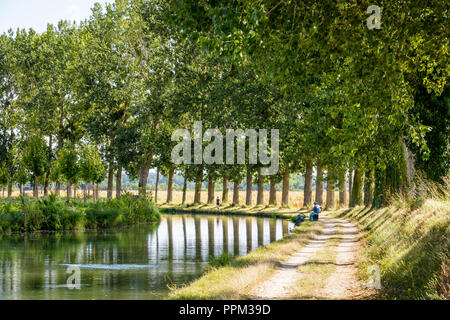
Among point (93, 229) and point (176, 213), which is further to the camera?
point (176, 213)

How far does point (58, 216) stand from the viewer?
36562 millimetres

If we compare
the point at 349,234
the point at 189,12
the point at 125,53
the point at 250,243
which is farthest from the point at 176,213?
the point at 189,12

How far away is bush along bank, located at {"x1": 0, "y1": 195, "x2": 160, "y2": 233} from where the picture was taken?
1384 inches

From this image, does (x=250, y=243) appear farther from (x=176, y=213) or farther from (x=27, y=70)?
(x=27, y=70)

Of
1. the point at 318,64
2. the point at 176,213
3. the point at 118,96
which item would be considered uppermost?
the point at 118,96

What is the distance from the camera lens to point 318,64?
13.4 meters

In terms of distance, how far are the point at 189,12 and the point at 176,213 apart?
5247 centimetres

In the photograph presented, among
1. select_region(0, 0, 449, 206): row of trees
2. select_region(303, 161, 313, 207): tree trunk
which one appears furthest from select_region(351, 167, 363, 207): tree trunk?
select_region(303, 161, 313, 207): tree trunk

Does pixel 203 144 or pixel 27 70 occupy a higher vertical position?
pixel 27 70

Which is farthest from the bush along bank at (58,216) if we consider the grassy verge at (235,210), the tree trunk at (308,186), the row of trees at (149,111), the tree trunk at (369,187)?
the tree trunk at (308,186)

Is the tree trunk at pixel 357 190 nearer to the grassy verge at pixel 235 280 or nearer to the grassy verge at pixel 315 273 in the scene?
the grassy verge at pixel 315 273

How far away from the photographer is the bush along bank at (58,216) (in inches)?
1384

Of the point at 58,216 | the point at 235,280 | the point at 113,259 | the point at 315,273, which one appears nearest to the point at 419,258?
the point at 315,273
